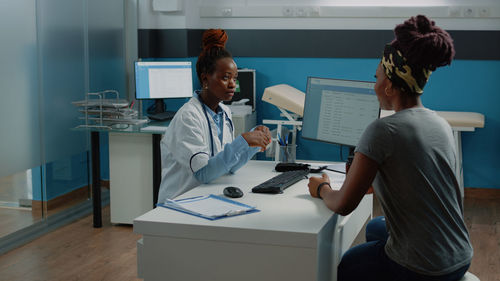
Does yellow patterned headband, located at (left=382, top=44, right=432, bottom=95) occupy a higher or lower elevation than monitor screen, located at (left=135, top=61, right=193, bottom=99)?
higher

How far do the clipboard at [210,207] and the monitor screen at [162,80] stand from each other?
273 cm

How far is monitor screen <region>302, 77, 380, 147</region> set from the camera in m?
2.52

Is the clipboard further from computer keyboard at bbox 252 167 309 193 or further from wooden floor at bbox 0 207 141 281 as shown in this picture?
wooden floor at bbox 0 207 141 281

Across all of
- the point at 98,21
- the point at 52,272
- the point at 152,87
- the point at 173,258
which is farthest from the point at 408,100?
the point at 98,21

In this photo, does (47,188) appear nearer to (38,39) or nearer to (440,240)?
(38,39)

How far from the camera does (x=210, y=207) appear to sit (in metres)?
1.84

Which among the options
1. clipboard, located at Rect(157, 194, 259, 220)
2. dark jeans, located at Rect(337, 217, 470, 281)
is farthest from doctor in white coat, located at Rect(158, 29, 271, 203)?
dark jeans, located at Rect(337, 217, 470, 281)

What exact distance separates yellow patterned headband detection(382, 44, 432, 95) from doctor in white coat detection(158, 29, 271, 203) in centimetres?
69

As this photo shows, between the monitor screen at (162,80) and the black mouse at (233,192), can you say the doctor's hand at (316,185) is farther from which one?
the monitor screen at (162,80)

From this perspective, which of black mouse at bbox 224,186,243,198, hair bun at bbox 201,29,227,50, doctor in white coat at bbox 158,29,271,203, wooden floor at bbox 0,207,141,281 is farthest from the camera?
wooden floor at bbox 0,207,141,281

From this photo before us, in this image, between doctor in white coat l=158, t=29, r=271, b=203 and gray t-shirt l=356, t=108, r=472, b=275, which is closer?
gray t-shirt l=356, t=108, r=472, b=275

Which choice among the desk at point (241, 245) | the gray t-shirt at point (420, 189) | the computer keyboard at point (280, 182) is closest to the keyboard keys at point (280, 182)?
the computer keyboard at point (280, 182)

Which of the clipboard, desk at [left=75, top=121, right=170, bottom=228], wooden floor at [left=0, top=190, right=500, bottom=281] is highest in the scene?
the clipboard

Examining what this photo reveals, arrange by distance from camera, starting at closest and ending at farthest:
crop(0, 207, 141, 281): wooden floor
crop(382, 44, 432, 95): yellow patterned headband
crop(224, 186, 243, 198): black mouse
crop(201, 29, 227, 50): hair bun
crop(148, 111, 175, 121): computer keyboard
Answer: crop(382, 44, 432, 95): yellow patterned headband → crop(224, 186, 243, 198): black mouse → crop(201, 29, 227, 50): hair bun → crop(0, 207, 141, 281): wooden floor → crop(148, 111, 175, 121): computer keyboard
